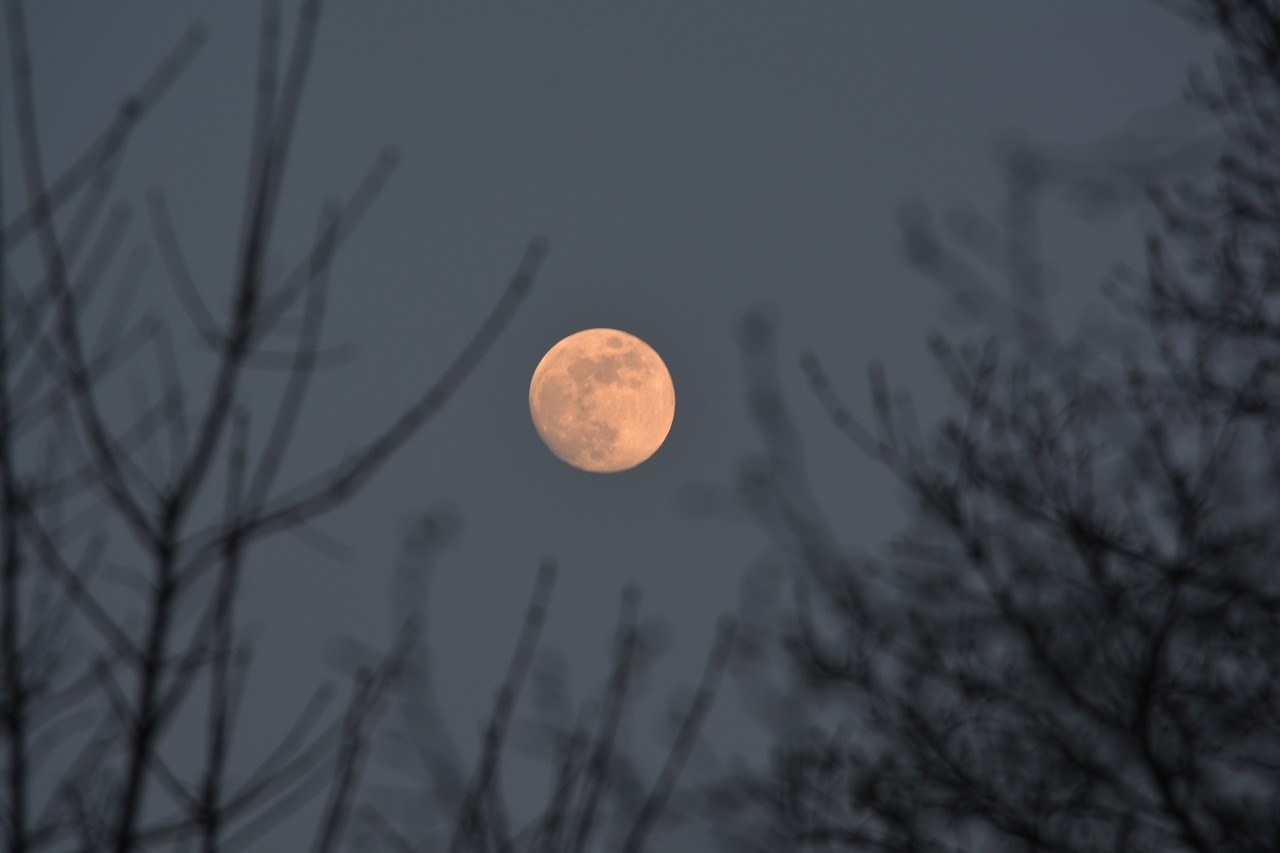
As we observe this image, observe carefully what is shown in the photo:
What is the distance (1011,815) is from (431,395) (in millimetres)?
2710

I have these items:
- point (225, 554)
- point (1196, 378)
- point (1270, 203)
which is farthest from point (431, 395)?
point (1270, 203)

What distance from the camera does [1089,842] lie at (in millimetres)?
3986

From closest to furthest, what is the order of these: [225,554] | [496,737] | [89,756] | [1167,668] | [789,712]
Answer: [225,554] < [496,737] < [89,756] < [1167,668] < [789,712]

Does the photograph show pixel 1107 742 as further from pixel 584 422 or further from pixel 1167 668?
pixel 584 422

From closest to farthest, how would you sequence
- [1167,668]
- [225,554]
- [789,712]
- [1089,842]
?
[225,554] → [1167,668] → [1089,842] → [789,712]

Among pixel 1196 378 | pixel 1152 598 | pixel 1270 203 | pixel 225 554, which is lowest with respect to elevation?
pixel 225 554

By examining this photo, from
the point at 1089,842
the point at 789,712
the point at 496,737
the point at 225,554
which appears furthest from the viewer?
the point at 789,712

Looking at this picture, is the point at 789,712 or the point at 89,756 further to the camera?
the point at 789,712

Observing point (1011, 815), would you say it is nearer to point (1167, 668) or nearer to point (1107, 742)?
point (1107, 742)

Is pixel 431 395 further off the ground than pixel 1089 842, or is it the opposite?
pixel 431 395

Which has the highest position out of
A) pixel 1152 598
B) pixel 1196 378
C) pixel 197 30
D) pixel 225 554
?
pixel 1196 378

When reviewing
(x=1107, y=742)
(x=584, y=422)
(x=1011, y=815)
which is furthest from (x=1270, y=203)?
(x=584, y=422)

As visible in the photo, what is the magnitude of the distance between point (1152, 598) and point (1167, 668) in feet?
0.75

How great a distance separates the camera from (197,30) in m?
1.91
